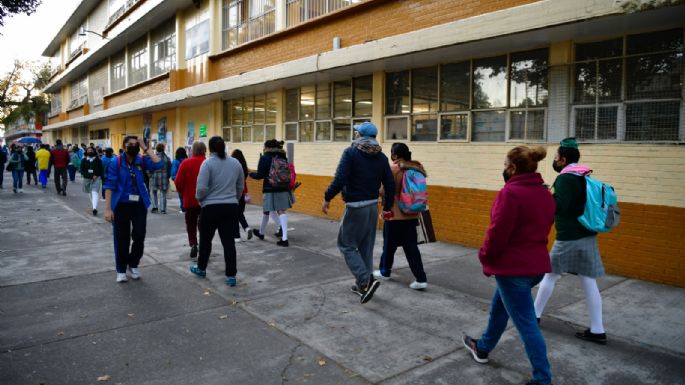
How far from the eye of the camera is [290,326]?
181 inches

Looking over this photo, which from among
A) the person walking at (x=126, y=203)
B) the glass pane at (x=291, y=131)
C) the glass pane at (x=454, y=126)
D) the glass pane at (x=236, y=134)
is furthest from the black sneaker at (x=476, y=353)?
the glass pane at (x=236, y=134)

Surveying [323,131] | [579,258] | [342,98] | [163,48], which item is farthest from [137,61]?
[579,258]

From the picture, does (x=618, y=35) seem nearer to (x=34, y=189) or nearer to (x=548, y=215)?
(x=548, y=215)

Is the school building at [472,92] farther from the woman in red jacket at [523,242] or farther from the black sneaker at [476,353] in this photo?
the black sneaker at [476,353]

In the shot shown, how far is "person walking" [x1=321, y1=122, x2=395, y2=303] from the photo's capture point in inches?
203

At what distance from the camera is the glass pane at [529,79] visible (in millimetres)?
7484

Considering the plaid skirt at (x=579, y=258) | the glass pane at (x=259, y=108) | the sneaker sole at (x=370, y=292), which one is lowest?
the sneaker sole at (x=370, y=292)

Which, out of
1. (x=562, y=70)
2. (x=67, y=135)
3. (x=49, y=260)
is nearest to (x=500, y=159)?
(x=562, y=70)

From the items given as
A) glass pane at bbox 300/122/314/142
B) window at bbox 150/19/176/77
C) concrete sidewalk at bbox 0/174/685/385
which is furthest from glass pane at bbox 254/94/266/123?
concrete sidewalk at bbox 0/174/685/385

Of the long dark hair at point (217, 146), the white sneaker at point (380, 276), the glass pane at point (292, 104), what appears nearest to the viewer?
the long dark hair at point (217, 146)

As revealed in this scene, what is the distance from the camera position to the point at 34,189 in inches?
746

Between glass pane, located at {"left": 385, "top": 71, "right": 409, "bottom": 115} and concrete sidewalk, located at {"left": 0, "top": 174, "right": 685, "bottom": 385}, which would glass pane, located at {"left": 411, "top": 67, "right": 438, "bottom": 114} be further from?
concrete sidewalk, located at {"left": 0, "top": 174, "right": 685, "bottom": 385}

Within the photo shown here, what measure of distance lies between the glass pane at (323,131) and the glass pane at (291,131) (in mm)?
1029

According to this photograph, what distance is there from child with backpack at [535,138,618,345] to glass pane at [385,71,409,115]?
5572 mm
